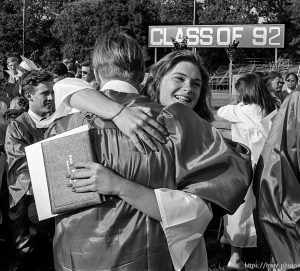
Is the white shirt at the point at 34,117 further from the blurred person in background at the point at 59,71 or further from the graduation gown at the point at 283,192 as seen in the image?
the graduation gown at the point at 283,192

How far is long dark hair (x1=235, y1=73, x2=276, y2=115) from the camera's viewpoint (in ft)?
15.3

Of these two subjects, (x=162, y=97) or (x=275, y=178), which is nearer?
(x=275, y=178)

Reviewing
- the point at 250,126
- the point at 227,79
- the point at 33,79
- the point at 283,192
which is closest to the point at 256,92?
the point at 250,126

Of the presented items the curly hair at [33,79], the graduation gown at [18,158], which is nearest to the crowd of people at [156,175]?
the graduation gown at [18,158]

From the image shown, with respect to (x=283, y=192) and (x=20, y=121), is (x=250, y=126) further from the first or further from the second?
(x=283, y=192)

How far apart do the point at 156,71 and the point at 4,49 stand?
45.4 meters

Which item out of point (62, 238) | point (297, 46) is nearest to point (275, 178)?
point (62, 238)

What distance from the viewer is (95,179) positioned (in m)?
1.81

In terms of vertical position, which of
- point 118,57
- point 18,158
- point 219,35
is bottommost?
point 18,158

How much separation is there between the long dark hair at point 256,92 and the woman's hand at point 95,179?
310 centimetres

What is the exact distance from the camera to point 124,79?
A: 2.01 meters

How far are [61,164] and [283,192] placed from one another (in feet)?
3.07

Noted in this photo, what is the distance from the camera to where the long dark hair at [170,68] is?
237 centimetres

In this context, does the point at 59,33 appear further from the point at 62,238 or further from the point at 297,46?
the point at 62,238
